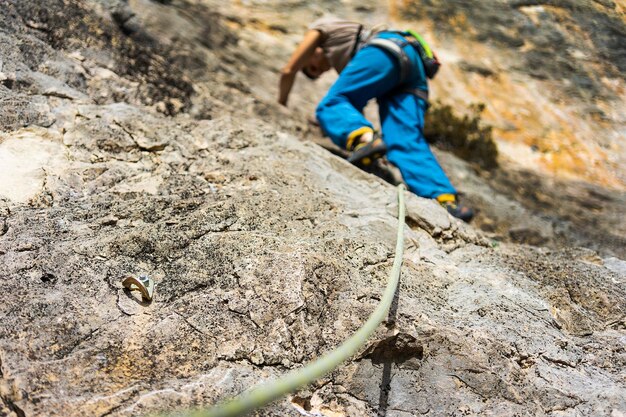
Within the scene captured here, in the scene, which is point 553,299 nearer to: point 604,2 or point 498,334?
point 498,334

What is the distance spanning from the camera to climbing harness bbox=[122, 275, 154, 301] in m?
1.95

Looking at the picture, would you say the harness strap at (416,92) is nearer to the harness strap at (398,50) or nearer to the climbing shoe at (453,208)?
the harness strap at (398,50)

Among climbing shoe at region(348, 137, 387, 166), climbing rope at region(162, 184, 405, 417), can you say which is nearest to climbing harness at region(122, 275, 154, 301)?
climbing rope at region(162, 184, 405, 417)

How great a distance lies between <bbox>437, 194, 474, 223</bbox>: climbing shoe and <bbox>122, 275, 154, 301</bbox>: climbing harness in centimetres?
188

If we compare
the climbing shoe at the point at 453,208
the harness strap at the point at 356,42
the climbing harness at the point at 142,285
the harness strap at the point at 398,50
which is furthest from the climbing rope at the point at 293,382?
the harness strap at the point at 356,42

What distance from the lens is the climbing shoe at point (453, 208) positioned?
334cm

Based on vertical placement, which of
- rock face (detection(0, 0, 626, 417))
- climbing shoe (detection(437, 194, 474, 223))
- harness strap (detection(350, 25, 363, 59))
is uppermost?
harness strap (detection(350, 25, 363, 59))

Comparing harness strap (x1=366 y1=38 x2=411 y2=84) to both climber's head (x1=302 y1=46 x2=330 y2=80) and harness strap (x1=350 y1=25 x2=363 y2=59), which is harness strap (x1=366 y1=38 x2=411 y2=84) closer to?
harness strap (x1=350 y1=25 x2=363 y2=59)

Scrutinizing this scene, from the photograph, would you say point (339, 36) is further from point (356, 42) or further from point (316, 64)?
point (316, 64)

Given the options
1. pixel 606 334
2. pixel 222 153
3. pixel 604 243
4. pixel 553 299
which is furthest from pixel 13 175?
pixel 604 243

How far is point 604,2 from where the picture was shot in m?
4.72

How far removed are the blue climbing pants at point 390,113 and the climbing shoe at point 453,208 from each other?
4cm

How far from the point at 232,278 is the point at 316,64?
236 cm

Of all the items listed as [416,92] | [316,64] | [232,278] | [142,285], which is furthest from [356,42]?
[142,285]
